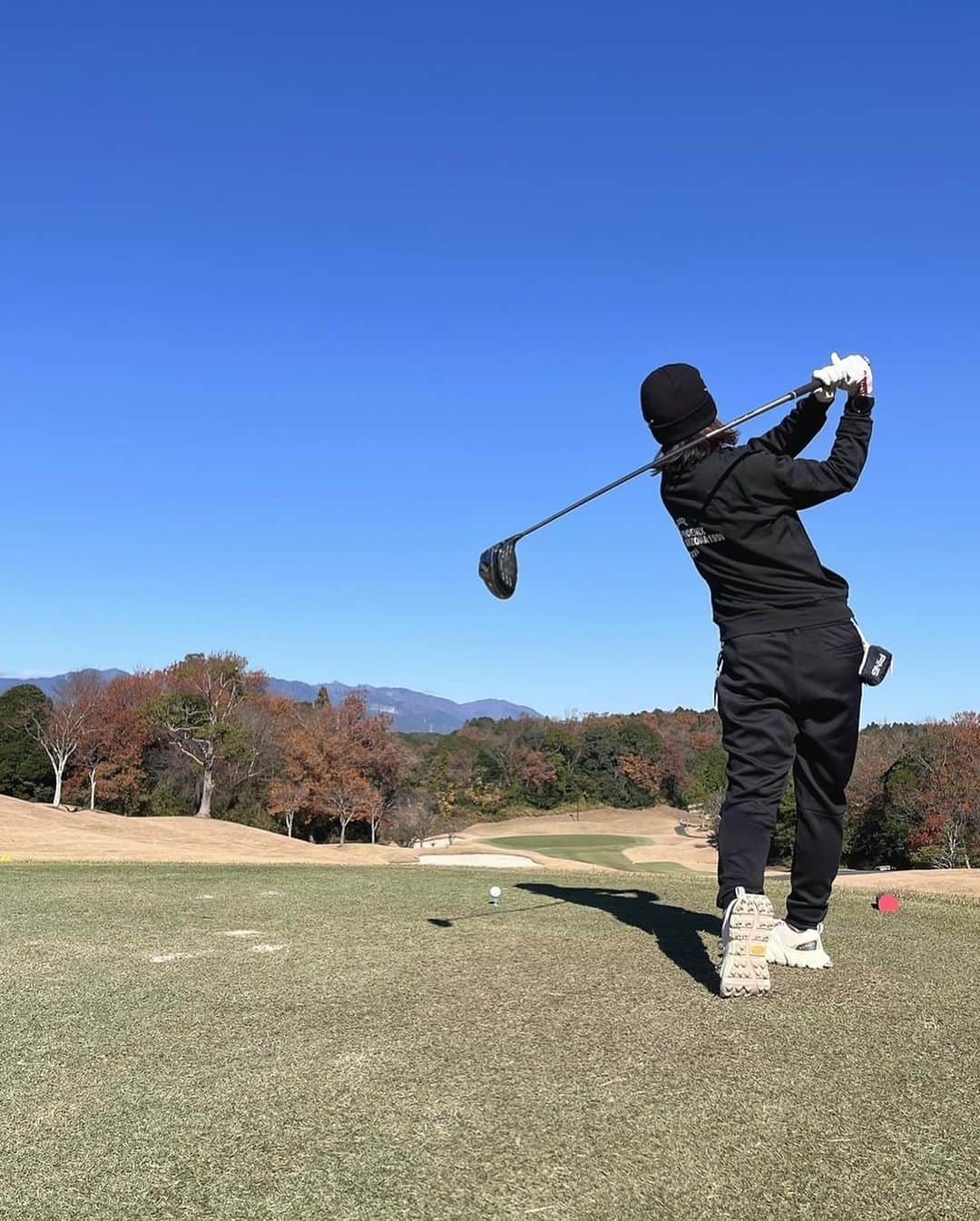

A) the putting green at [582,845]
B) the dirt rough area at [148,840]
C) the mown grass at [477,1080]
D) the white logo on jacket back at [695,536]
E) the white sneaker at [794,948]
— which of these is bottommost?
the putting green at [582,845]

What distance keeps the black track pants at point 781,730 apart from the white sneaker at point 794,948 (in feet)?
0.22

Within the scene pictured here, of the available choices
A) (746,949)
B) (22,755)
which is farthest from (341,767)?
(746,949)

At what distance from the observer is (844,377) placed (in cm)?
404

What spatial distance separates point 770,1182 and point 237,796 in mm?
57110

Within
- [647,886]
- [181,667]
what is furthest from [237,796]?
[647,886]

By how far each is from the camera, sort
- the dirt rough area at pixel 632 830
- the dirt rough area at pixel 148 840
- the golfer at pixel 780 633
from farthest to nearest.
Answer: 1. the dirt rough area at pixel 632 830
2. the dirt rough area at pixel 148 840
3. the golfer at pixel 780 633

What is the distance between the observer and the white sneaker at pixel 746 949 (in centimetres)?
338

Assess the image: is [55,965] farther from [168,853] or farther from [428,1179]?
[168,853]

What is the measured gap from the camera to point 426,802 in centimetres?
6594

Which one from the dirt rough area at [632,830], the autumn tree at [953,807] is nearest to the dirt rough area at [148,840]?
the dirt rough area at [632,830]

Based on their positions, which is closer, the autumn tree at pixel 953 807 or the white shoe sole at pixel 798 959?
the white shoe sole at pixel 798 959

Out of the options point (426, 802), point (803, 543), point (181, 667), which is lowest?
point (426, 802)

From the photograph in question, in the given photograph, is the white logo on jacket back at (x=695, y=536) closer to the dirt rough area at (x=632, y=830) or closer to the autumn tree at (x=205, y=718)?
the autumn tree at (x=205, y=718)

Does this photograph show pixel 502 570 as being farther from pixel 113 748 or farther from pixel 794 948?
pixel 113 748
